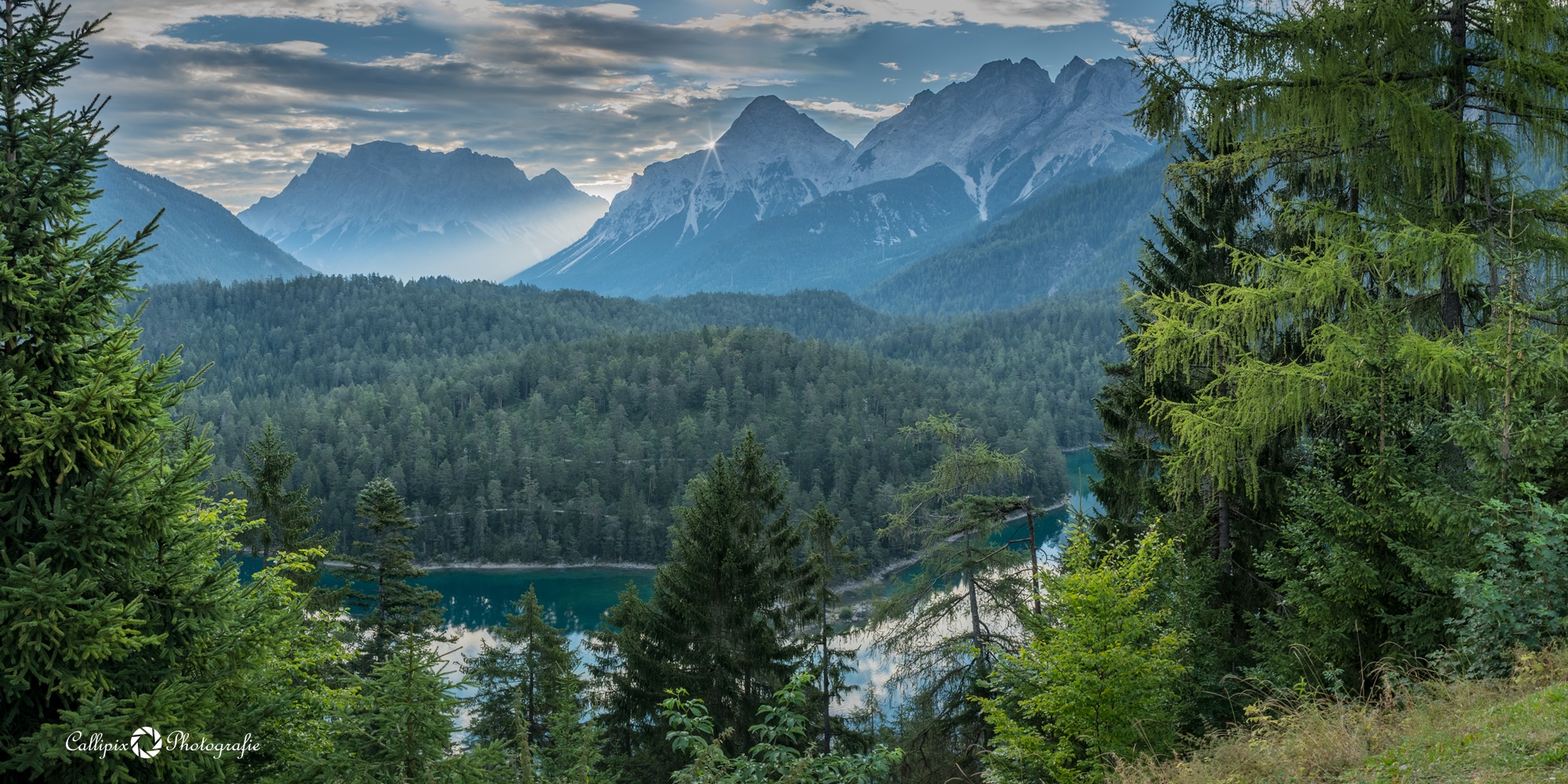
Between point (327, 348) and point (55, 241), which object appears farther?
point (327, 348)

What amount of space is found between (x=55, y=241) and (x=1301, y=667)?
1302 cm

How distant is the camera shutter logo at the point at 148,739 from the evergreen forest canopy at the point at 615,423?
73.0m

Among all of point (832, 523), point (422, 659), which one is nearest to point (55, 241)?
point (422, 659)

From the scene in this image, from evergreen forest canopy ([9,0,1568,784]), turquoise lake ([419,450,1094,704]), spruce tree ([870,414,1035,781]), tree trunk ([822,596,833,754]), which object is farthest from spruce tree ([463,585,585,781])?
turquoise lake ([419,450,1094,704])

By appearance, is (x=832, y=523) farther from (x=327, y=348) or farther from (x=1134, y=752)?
(x=327, y=348)

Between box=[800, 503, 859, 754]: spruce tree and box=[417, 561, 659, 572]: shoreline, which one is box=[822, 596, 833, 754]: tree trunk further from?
box=[417, 561, 659, 572]: shoreline

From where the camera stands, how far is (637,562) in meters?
90.9

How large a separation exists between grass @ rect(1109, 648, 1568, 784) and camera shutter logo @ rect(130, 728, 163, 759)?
7.76 m

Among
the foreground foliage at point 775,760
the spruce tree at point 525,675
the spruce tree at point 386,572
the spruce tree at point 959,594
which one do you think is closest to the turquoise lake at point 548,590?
the spruce tree at point 525,675

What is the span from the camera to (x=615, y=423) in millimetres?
119875

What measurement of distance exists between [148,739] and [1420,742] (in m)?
9.75

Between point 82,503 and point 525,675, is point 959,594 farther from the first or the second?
point 525,675

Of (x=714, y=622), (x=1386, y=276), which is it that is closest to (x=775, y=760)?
(x=1386, y=276)

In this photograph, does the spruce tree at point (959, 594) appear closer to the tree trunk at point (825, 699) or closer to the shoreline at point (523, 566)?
the tree trunk at point (825, 699)
